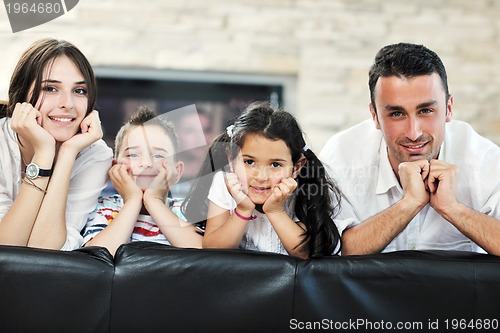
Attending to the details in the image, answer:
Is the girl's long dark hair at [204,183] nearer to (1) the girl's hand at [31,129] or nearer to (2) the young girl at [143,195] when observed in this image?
(2) the young girl at [143,195]

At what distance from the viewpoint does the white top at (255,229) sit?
177cm

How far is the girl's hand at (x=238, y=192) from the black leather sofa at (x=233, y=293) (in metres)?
0.26

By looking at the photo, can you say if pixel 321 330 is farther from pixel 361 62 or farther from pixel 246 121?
pixel 361 62

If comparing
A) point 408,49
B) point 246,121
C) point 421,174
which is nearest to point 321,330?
point 421,174

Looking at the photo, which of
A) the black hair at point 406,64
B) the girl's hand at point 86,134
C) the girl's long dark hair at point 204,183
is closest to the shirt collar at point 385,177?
the black hair at point 406,64

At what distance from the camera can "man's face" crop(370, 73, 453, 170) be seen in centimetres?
182

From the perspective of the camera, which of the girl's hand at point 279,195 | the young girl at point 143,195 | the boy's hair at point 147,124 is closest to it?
the girl's hand at point 279,195

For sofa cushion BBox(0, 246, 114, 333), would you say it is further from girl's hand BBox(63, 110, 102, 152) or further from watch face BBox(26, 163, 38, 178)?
girl's hand BBox(63, 110, 102, 152)

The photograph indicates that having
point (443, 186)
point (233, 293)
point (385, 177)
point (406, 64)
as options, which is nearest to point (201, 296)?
point (233, 293)

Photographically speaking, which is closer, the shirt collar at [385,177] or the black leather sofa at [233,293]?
the black leather sofa at [233,293]

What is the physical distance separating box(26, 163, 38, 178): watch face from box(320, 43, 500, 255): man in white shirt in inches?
29.8

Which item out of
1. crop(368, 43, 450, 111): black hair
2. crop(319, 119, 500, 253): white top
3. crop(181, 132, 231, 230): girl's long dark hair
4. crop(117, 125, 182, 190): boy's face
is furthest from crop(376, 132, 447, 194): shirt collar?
crop(117, 125, 182, 190): boy's face

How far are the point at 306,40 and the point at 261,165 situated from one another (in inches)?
104

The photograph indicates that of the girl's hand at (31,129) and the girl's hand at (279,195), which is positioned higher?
the girl's hand at (31,129)
